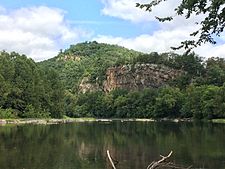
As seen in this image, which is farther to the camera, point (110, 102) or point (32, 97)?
point (110, 102)

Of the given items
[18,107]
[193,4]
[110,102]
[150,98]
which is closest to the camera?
[193,4]

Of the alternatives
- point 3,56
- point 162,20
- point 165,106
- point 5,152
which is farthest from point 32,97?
point 162,20

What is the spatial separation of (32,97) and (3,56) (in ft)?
49.4

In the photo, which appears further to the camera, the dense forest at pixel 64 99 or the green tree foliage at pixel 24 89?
the dense forest at pixel 64 99

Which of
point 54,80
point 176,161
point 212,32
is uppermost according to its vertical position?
point 54,80

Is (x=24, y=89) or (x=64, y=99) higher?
(x=24, y=89)

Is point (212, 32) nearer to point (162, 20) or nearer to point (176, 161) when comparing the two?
point (162, 20)

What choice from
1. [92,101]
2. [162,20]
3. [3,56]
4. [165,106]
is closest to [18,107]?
[3,56]

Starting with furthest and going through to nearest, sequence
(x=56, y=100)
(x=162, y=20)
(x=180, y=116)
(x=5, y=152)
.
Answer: (x=180, y=116) → (x=56, y=100) → (x=5, y=152) → (x=162, y=20)

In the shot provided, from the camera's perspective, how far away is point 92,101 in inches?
7717

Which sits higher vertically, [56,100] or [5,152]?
[56,100]

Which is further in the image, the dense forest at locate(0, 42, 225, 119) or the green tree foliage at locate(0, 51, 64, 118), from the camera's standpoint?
the dense forest at locate(0, 42, 225, 119)

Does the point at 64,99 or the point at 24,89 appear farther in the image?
the point at 64,99

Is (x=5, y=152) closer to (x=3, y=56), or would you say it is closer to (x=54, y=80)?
(x=3, y=56)
